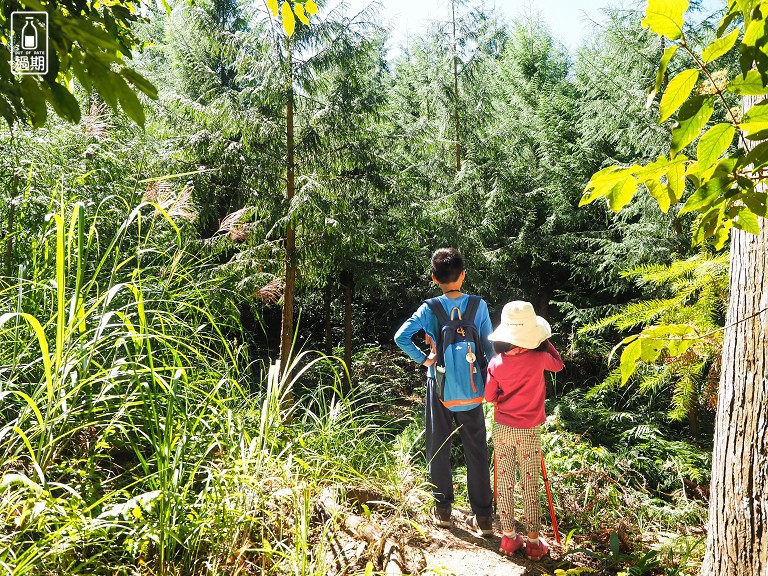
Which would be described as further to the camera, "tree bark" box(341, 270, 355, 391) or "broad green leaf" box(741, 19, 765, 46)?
"tree bark" box(341, 270, 355, 391)

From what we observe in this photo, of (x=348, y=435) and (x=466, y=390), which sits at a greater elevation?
(x=466, y=390)

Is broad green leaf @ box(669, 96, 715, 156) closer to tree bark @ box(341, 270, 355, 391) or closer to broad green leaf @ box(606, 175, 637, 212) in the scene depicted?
broad green leaf @ box(606, 175, 637, 212)

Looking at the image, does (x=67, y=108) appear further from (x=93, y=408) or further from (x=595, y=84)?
(x=595, y=84)

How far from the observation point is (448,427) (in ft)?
10.8

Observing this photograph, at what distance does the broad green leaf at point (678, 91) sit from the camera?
3.07 feet

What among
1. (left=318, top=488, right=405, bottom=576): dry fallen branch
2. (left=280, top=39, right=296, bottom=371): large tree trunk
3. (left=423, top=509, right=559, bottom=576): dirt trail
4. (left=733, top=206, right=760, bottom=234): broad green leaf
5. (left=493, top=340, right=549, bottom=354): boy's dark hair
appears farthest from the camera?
(left=280, top=39, right=296, bottom=371): large tree trunk

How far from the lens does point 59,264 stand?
1868mm

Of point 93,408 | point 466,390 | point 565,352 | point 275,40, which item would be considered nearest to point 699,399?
point 466,390

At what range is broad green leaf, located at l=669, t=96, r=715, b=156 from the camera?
36.9 inches

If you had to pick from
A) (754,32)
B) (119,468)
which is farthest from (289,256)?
(754,32)

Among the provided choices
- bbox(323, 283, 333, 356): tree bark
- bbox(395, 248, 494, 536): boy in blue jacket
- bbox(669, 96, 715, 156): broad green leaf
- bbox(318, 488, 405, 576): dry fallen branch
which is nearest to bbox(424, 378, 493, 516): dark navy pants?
bbox(395, 248, 494, 536): boy in blue jacket

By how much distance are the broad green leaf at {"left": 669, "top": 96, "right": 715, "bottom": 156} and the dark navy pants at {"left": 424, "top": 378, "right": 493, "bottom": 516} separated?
8.01 feet

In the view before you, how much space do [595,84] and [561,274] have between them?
3.05 m

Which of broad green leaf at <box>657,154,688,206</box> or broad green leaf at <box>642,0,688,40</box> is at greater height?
broad green leaf at <box>642,0,688,40</box>
